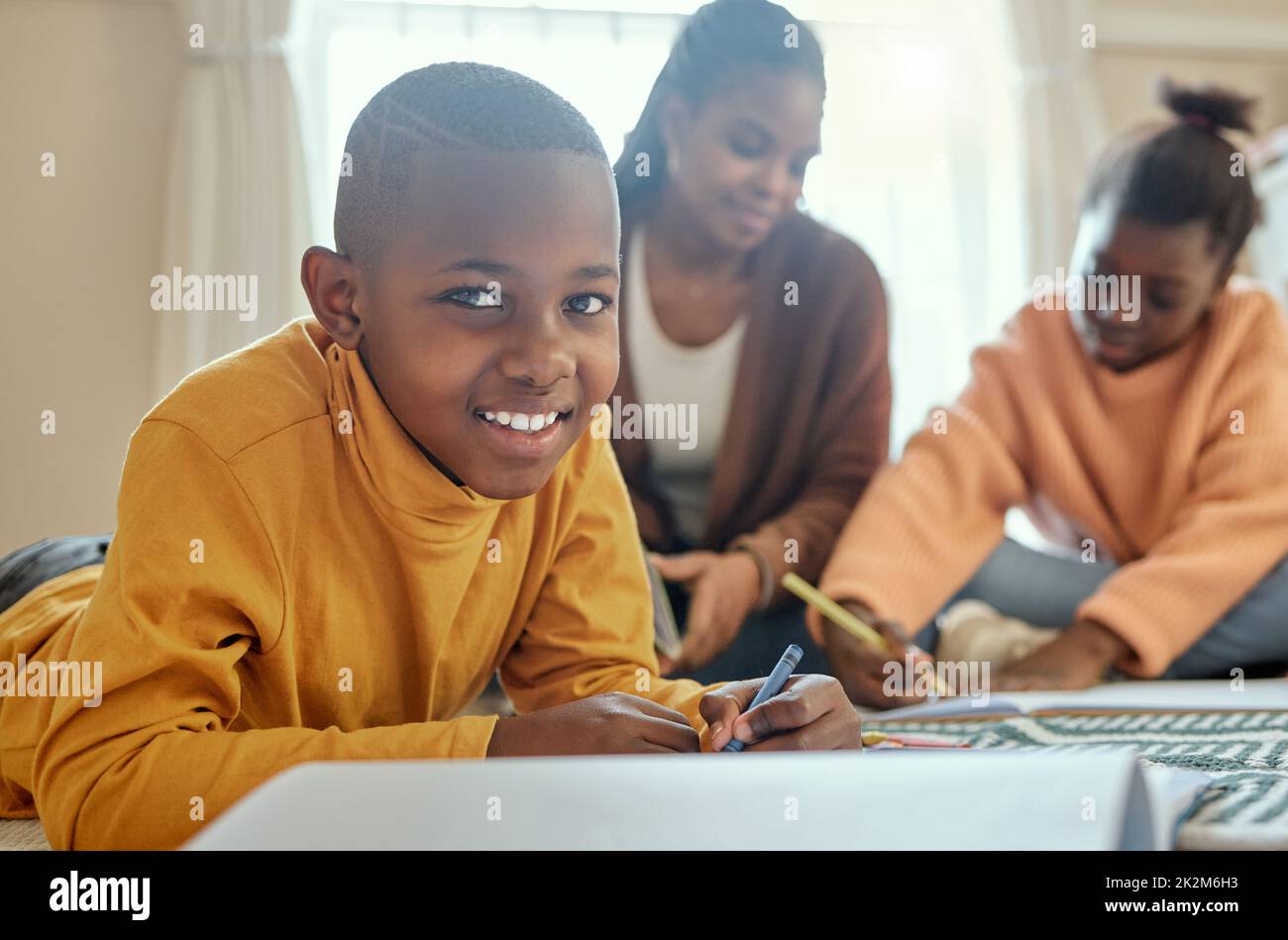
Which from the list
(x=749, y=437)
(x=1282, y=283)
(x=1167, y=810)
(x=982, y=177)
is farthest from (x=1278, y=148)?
(x=1167, y=810)

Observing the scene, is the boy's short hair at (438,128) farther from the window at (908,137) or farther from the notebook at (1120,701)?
the notebook at (1120,701)

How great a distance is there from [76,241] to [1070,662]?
2.81 feet

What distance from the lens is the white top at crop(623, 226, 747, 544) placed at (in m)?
1.01

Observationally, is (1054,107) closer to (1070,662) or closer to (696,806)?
(1070,662)

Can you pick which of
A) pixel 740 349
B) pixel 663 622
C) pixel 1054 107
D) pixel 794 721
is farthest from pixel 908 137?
pixel 794 721

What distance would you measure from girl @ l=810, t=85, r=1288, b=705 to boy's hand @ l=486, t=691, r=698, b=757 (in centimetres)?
Answer: 50

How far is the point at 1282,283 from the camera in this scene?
1265 millimetres

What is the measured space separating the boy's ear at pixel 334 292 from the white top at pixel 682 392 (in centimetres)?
44

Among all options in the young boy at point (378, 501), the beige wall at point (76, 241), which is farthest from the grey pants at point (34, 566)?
the young boy at point (378, 501)

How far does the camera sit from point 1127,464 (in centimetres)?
115

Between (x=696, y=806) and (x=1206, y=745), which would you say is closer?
(x=696, y=806)

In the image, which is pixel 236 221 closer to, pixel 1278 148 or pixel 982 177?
pixel 982 177

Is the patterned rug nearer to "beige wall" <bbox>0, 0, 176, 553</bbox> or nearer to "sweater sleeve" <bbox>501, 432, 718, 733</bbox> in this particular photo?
"sweater sleeve" <bbox>501, 432, 718, 733</bbox>

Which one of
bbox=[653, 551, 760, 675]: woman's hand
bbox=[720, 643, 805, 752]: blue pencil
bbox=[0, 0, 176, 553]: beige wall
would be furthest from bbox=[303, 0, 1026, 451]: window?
bbox=[720, 643, 805, 752]: blue pencil
